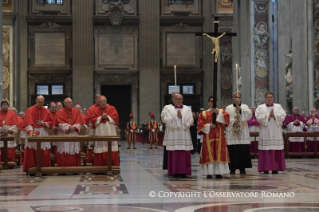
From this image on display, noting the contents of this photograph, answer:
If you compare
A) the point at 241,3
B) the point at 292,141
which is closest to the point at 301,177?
the point at 292,141

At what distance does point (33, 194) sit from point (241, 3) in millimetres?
20706

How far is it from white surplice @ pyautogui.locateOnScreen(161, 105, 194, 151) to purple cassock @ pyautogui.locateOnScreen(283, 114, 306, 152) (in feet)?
24.9

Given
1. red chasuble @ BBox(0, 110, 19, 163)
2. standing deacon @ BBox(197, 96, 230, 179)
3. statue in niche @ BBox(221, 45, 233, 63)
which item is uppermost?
statue in niche @ BBox(221, 45, 233, 63)

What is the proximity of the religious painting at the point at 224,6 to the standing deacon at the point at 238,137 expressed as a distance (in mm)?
23367

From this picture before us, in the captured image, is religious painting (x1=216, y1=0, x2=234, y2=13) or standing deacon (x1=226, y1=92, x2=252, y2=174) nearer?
standing deacon (x1=226, y1=92, x2=252, y2=174)

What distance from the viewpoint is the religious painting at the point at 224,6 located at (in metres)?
36.2

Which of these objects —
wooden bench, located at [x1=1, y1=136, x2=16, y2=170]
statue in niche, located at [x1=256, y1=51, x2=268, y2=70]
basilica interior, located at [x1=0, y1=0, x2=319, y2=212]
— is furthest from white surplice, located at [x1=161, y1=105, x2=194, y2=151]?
basilica interior, located at [x1=0, y1=0, x2=319, y2=212]

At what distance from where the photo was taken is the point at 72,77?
35750 millimetres

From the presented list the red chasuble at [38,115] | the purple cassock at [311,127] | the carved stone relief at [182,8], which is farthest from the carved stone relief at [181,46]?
the red chasuble at [38,115]

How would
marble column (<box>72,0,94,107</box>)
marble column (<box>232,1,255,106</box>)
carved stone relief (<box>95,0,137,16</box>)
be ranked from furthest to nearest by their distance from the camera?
Answer: 1. carved stone relief (<box>95,0,137,16</box>)
2. marble column (<box>72,0,94,107</box>)
3. marble column (<box>232,1,255,106</box>)

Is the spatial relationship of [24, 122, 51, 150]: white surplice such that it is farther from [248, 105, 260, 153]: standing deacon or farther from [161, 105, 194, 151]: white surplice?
[248, 105, 260, 153]: standing deacon

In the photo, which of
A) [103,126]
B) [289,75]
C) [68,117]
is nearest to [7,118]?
[68,117]

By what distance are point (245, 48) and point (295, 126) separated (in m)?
8.94

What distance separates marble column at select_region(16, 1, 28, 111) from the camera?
35.5m
